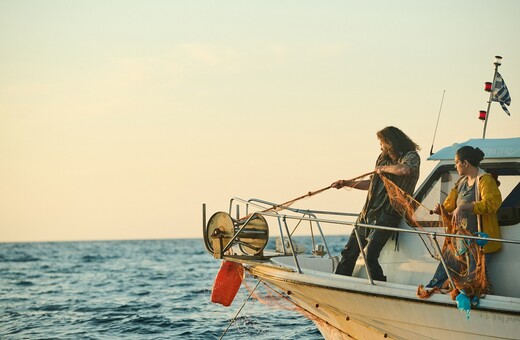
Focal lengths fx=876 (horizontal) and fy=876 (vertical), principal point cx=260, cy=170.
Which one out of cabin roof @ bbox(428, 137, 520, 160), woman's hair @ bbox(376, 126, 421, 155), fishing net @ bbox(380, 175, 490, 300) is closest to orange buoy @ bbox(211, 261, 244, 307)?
fishing net @ bbox(380, 175, 490, 300)

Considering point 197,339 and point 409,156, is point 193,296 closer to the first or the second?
point 197,339

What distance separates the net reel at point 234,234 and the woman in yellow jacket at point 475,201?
2294mm

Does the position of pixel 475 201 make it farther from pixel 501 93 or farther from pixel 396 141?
pixel 501 93

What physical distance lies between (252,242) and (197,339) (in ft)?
17.4

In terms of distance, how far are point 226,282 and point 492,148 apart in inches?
145

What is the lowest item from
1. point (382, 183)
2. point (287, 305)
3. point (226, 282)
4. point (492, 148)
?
point (287, 305)

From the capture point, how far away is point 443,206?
9062 mm

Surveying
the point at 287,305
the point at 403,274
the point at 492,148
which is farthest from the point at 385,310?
the point at 287,305

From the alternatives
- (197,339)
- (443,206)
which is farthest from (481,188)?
(197,339)

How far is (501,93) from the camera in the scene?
11062mm

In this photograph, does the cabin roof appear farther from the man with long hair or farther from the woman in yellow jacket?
the woman in yellow jacket

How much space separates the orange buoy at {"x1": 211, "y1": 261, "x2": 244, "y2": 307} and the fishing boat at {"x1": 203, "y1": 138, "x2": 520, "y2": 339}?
0.15 meters

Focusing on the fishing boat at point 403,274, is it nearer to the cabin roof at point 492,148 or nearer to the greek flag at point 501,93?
the cabin roof at point 492,148

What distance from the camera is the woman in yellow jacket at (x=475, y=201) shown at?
8.53 meters
